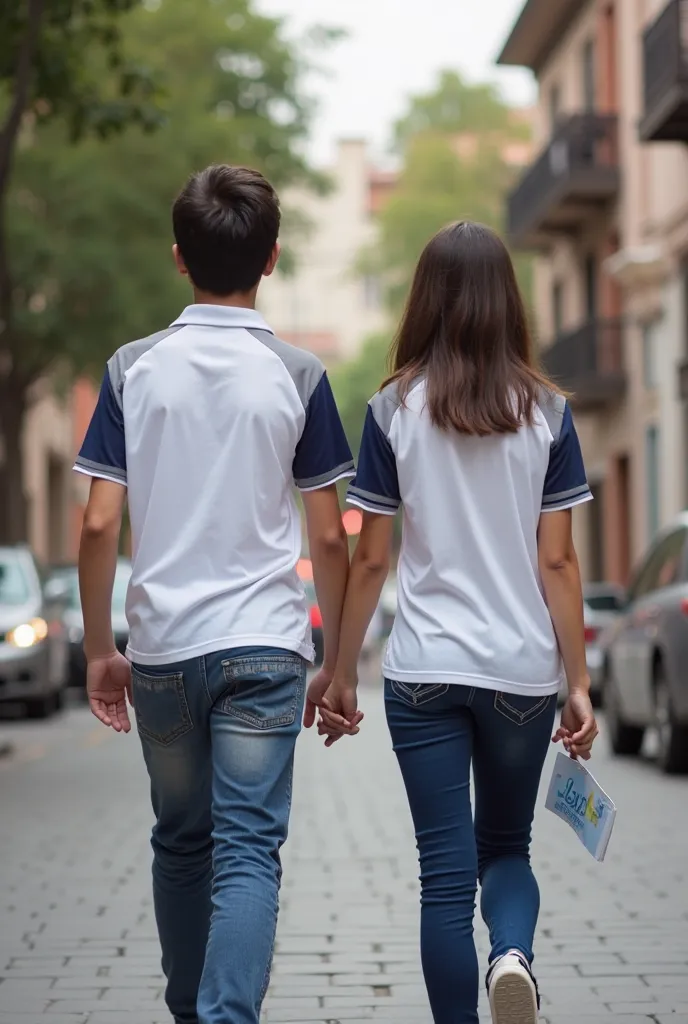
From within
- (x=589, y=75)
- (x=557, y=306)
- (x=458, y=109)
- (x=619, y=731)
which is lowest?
(x=619, y=731)

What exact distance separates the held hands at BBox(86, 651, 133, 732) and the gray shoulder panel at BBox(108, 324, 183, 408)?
0.55m

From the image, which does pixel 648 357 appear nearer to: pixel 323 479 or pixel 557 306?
pixel 557 306

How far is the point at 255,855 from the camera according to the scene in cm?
393

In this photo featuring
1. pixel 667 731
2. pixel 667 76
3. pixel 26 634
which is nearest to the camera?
pixel 667 731

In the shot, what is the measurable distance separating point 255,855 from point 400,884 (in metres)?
3.79

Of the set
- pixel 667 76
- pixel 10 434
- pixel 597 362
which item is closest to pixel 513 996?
pixel 667 76

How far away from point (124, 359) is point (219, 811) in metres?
0.96

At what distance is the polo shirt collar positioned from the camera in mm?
4160

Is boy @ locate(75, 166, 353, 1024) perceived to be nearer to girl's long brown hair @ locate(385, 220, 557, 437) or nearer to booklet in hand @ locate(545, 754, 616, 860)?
girl's long brown hair @ locate(385, 220, 557, 437)

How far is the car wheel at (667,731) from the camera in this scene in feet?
39.6

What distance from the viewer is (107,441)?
4.14 m

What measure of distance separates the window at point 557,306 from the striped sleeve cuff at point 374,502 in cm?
3304

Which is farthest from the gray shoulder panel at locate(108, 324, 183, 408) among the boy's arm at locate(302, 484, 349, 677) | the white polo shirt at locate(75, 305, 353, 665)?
the boy's arm at locate(302, 484, 349, 677)

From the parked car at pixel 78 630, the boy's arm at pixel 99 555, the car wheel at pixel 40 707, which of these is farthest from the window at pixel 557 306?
the boy's arm at pixel 99 555
